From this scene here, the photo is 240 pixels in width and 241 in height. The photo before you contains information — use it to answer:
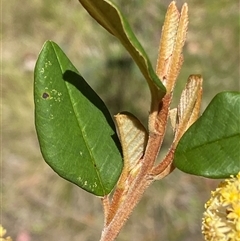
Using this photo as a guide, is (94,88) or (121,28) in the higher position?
(121,28)

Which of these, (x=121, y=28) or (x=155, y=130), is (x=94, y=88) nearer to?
(x=155, y=130)

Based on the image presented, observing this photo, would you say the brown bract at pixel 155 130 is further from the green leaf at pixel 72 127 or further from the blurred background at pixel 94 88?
the blurred background at pixel 94 88

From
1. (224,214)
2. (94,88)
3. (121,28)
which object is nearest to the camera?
(121,28)

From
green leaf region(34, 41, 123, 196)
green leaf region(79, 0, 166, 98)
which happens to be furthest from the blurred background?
green leaf region(79, 0, 166, 98)

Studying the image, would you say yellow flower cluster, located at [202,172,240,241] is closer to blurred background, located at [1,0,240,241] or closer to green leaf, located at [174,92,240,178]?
green leaf, located at [174,92,240,178]

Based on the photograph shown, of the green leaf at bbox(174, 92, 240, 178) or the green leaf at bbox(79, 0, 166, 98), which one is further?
the green leaf at bbox(174, 92, 240, 178)

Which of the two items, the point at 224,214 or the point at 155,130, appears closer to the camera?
the point at 155,130

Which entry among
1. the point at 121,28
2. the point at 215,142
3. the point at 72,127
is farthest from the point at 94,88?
the point at 121,28
